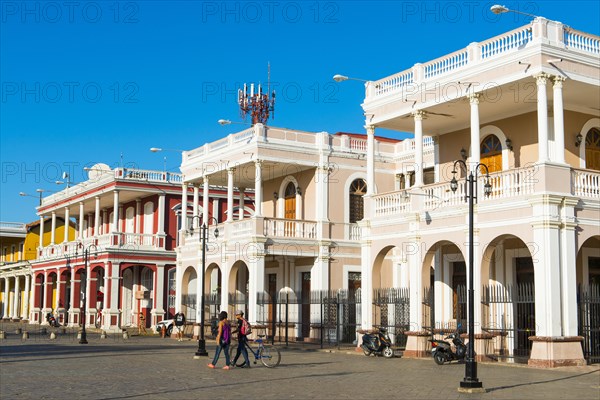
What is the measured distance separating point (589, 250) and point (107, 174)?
1243 inches

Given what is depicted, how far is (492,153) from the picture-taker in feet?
91.5

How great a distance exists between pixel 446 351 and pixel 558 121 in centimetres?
712

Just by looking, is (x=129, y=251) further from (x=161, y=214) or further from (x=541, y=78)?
(x=541, y=78)

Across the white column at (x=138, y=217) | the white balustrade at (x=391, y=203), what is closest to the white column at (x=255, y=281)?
the white balustrade at (x=391, y=203)

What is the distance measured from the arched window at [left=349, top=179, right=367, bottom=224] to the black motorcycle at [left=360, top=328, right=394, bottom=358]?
10694mm

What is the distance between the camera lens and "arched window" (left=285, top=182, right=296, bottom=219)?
37.9 m

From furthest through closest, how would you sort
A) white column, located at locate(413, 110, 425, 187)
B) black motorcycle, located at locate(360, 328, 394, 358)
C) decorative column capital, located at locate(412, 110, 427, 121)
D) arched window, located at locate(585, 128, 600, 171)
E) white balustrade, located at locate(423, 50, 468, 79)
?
decorative column capital, located at locate(412, 110, 427, 121) → white column, located at locate(413, 110, 425, 187) → arched window, located at locate(585, 128, 600, 171) → black motorcycle, located at locate(360, 328, 394, 358) → white balustrade, located at locate(423, 50, 468, 79)

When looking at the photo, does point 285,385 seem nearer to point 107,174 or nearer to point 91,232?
point 107,174

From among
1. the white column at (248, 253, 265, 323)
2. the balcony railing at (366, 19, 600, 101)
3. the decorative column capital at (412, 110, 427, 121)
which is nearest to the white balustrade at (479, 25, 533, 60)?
the balcony railing at (366, 19, 600, 101)

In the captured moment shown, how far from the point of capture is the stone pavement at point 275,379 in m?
15.4

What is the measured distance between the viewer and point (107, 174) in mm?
49844

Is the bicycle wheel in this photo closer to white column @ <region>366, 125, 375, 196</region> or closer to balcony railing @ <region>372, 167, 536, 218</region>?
balcony railing @ <region>372, 167, 536, 218</region>

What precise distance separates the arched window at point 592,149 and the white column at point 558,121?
3.85 m

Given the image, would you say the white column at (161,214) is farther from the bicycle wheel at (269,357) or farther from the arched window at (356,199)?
the bicycle wheel at (269,357)
